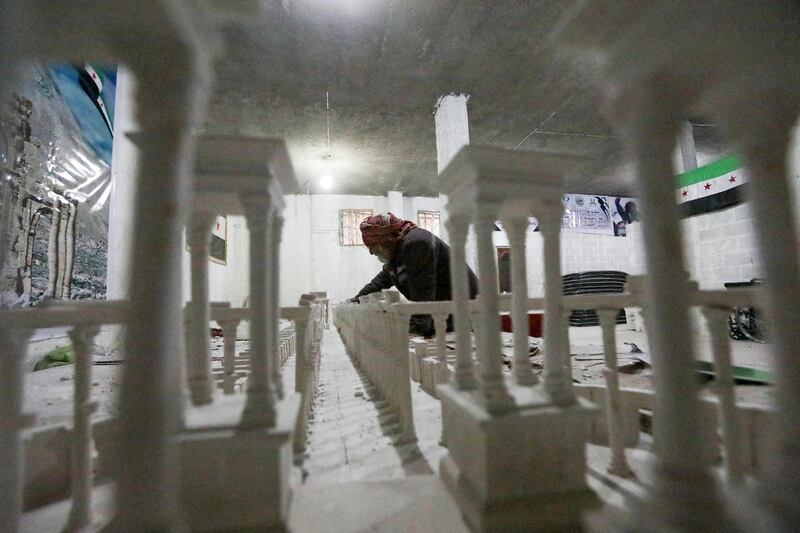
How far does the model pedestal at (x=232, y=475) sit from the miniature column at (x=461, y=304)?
0.74 meters

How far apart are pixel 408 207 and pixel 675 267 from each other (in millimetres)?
10735

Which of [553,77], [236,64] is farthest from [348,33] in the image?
[553,77]

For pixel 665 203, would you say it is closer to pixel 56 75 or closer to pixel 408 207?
pixel 56 75

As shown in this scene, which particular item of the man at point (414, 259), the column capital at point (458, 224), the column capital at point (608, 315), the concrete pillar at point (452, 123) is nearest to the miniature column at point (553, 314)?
the column capital at point (458, 224)

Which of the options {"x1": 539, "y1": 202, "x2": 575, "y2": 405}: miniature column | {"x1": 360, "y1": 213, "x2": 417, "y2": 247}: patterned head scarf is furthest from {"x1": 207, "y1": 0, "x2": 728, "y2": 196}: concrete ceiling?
{"x1": 539, "y1": 202, "x2": 575, "y2": 405}: miniature column

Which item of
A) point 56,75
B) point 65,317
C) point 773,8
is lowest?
point 65,317

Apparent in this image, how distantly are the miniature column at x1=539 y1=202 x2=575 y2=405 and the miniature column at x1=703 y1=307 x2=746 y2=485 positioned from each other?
0.62 meters

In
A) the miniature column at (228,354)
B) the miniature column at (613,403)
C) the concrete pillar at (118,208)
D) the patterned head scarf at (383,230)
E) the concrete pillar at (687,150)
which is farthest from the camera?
the concrete pillar at (687,150)

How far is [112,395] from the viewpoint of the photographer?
2.66m

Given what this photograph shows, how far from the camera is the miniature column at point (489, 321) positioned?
1277 mm

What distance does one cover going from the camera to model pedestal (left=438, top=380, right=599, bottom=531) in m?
1.23

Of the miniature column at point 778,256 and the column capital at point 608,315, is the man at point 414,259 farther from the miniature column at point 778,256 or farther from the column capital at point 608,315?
the miniature column at point 778,256

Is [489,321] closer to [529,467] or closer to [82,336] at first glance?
[529,467]

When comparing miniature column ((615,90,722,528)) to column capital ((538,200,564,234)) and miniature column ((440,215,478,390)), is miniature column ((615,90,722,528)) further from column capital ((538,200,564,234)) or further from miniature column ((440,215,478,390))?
miniature column ((440,215,478,390))
